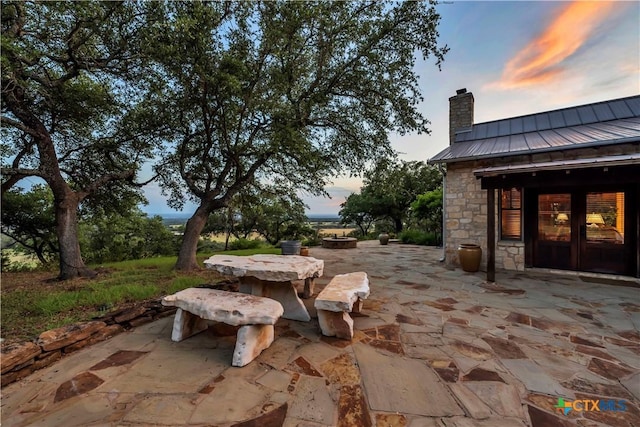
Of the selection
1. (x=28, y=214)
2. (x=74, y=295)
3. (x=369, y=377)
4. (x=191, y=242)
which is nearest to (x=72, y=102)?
(x=191, y=242)

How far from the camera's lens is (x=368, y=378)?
6.95 ft

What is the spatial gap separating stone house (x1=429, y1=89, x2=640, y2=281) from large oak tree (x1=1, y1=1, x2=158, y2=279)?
7311 millimetres

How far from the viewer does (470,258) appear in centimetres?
620

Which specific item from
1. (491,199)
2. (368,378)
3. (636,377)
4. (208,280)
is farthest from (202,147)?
(636,377)

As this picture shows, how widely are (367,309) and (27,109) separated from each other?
23.6 ft

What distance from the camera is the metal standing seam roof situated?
5.47 metres

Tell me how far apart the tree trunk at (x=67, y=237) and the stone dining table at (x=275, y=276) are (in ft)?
12.8

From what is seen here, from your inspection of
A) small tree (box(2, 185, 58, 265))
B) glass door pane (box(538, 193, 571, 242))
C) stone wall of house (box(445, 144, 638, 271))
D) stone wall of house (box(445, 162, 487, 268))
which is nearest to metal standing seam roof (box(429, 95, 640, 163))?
stone wall of house (box(445, 144, 638, 271))

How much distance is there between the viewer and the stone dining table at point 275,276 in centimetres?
312

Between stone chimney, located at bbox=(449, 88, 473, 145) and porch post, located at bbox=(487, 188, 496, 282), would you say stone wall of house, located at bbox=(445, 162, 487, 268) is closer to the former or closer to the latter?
porch post, located at bbox=(487, 188, 496, 282)

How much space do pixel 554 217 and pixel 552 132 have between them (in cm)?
238

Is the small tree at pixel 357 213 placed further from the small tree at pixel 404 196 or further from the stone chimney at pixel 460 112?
the stone chimney at pixel 460 112

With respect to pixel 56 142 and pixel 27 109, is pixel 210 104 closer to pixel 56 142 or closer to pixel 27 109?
pixel 27 109

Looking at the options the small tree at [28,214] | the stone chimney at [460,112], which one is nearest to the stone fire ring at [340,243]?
the stone chimney at [460,112]
